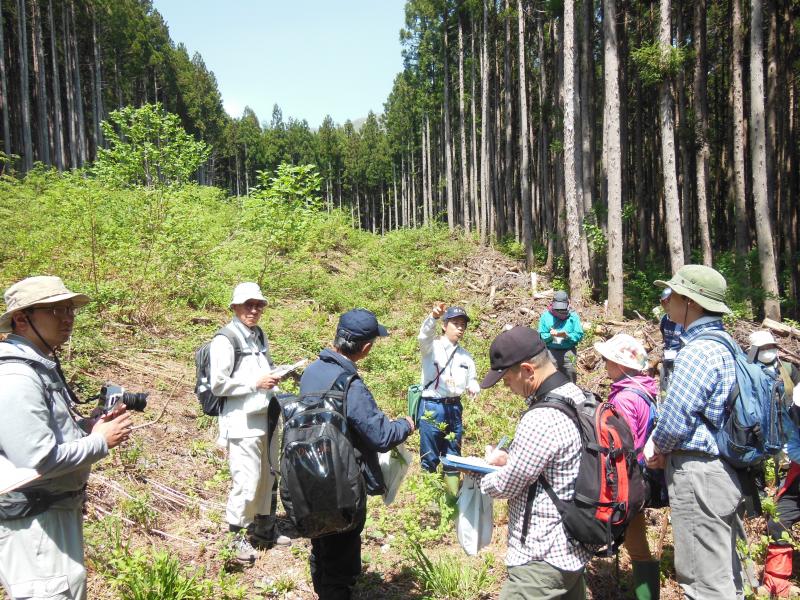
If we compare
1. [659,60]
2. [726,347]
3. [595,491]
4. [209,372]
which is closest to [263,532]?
[209,372]

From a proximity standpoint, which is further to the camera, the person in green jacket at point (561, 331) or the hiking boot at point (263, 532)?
the person in green jacket at point (561, 331)

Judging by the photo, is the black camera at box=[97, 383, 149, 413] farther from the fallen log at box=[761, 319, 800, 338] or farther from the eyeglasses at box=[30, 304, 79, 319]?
the fallen log at box=[761, 319, 800, 338]

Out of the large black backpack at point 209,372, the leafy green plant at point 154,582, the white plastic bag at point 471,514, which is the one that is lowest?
the leafy green plant at point 154,582

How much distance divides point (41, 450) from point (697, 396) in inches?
121

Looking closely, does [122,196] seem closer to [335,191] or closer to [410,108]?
[410,108]

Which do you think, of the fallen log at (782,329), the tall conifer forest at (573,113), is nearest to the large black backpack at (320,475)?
the fallen log at (782,329)

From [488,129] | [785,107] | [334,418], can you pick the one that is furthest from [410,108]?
[334,418]

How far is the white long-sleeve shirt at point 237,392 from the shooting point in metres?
4.08

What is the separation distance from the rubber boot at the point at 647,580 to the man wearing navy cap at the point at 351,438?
5.94ft

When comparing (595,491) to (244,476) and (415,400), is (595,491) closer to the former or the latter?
(244,476)

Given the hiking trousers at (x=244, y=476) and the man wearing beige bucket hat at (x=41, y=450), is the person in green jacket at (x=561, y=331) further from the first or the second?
the man wearing beige bucket hat at (x=41, y=450)

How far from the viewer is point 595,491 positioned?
2324 mm

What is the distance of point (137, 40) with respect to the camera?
3766cm

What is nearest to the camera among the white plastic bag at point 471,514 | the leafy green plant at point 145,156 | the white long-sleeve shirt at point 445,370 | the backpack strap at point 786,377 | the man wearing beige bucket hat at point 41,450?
the man wearing beige bucket hat at point 41,450
